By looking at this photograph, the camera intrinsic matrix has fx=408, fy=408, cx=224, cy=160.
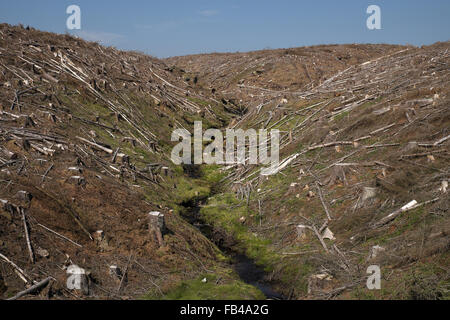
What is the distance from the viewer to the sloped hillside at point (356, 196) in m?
10.7

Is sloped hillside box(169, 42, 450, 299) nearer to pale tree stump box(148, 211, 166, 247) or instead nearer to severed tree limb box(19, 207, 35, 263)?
pale tree stump box(148, 211, 166, 247)

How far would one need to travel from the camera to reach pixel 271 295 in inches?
462

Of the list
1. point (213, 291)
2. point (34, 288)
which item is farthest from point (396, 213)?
point (34, 288)

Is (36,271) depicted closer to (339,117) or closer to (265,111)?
(339,117)

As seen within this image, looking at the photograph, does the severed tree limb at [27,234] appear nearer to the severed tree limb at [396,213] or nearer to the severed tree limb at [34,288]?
the severed tree limb at [34,288]

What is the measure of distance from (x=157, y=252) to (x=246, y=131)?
14945 mm

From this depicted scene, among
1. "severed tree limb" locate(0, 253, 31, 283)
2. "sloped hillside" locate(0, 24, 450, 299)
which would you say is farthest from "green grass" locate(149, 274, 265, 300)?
"severed tree limb" locate(0, 253, 31, 283)

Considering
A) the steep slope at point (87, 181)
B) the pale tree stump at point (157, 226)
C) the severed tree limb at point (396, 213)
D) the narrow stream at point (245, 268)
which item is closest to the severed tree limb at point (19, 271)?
the steep slope at point (87, 181)

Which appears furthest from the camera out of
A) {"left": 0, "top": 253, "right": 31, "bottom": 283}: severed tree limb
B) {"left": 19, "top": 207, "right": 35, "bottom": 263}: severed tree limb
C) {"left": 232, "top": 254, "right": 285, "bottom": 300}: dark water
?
{"left": 232, "top": 254, "right": 285, "bottom": 300}: dark water

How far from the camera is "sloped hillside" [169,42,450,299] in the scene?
10.7 meters

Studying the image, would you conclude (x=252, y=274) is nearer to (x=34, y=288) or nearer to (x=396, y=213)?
(x=396, y=213)

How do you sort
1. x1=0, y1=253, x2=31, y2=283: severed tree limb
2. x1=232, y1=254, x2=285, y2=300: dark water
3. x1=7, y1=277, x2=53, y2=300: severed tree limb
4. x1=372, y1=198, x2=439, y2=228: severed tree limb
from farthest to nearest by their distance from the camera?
1. x1=372, y1=198, x2=439, y2=228: severed tree limb
2. x1=232, y1=254, x2=285, y2=300: dark water
3. x1=0, y1=253, x2=31, y2=283: severed tree limb
4. x1=7, y1=277, x2=53, y2=300: severed tree limb

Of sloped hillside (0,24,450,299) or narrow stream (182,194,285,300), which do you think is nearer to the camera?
sloped hillside (0,24,450,299)

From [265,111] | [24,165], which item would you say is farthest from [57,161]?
[265,111]
